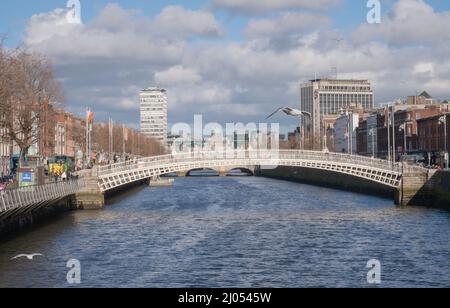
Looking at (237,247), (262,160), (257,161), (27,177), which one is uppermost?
(262,160)

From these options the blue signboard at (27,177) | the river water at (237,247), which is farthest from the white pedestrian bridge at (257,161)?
the blue signboard at (27,177)

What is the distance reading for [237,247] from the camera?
107 ft

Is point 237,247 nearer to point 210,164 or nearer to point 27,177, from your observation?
point 27,177

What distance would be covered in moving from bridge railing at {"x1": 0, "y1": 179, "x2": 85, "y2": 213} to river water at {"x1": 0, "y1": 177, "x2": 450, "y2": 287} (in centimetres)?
150

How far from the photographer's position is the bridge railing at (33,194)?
31.7m

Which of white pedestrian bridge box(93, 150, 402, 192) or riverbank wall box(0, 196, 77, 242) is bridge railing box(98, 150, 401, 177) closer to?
white pedestrian bridge box(93, 150, 402, 192)

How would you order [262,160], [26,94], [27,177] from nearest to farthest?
[27,177] < [26,94] < [262,160]

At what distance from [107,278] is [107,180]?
28437 millimetres

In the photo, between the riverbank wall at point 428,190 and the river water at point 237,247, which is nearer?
the river water at point 237,247

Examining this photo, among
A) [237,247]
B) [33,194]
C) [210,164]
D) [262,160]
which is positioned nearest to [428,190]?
[262,160]

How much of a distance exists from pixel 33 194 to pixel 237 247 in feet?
34.9

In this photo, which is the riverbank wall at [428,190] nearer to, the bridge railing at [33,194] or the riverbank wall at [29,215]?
the bridge railing at [33,194]

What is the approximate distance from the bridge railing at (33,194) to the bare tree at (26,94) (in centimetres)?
526
